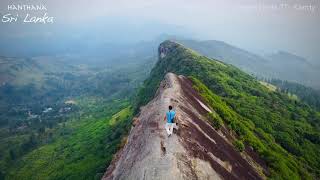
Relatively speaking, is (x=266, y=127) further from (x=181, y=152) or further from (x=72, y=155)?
(x=72, y=155)

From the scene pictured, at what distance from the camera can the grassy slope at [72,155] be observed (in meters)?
110

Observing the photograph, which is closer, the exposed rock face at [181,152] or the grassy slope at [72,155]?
the exposed rock face at [181,152]

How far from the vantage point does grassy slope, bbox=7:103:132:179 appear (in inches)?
4331

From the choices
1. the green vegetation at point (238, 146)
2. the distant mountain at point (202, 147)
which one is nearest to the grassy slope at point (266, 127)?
the distant mountain at point (202, 147)

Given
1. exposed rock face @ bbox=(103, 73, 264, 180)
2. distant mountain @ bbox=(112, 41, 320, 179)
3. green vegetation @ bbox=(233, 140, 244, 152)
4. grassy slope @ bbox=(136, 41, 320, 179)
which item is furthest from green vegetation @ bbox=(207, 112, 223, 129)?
grassy slope @ bbox=(136, 41, 320, 179)

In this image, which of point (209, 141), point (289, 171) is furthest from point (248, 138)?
point (209, 141)

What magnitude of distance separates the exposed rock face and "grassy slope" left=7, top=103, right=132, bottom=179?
54.5 meters

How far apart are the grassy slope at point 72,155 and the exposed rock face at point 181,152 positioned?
2147 inches

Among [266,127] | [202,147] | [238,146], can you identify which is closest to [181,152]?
[202,147]

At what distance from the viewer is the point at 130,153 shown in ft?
121

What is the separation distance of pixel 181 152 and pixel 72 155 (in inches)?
4849

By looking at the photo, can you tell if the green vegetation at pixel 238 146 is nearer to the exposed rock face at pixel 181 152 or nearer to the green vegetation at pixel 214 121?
the exposed rock face at pixel 181 152

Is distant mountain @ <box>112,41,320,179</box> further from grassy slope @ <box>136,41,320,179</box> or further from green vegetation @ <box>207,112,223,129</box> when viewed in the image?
grassy slope @ <box>136,41,320,179</box>

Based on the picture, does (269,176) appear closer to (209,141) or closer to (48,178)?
(209,141)
